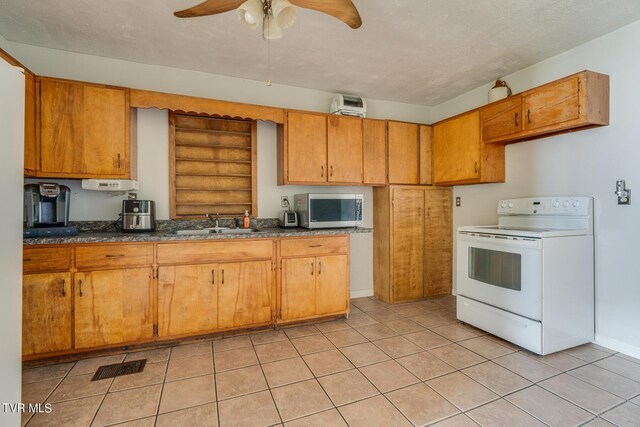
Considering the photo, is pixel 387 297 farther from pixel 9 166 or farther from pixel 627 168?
pixel 9 166

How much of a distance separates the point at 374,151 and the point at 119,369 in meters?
3.21

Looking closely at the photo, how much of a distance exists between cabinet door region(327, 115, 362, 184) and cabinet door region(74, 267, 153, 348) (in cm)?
212

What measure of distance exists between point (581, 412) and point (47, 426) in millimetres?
3027

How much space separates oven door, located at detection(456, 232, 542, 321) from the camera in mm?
2367

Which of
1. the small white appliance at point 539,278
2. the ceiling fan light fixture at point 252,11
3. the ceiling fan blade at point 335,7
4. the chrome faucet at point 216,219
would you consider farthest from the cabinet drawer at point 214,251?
the small white appliance at point 539,278

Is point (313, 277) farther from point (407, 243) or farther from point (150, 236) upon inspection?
point (150, 236)

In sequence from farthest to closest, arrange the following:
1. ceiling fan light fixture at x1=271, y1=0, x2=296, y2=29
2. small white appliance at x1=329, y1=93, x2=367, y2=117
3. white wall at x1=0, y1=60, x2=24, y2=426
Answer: small white appliance at x1=329, y1=93, x2=367, y2=117 < ceiling fan light fixture at x1=271, y1=0, x2=296, y2=29 < white wall at x1=0, y1=60, x2=24, y2=426

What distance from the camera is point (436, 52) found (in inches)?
110

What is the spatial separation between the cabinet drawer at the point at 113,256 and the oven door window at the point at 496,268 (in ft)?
9.77

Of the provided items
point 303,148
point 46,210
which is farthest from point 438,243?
point 46,210

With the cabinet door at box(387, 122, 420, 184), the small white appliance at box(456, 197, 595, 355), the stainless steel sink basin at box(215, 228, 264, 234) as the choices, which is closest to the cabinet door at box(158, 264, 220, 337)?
the stainless steel sink basin at box(215, 228, 264, 234)

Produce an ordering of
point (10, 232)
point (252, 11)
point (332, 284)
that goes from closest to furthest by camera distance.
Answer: point (10, 232) → point (252, 11) → point (332, 284)

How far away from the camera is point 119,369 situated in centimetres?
222

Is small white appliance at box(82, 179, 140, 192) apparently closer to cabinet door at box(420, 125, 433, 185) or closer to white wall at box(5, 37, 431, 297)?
white wall at box(5, 37, 431, 297)
